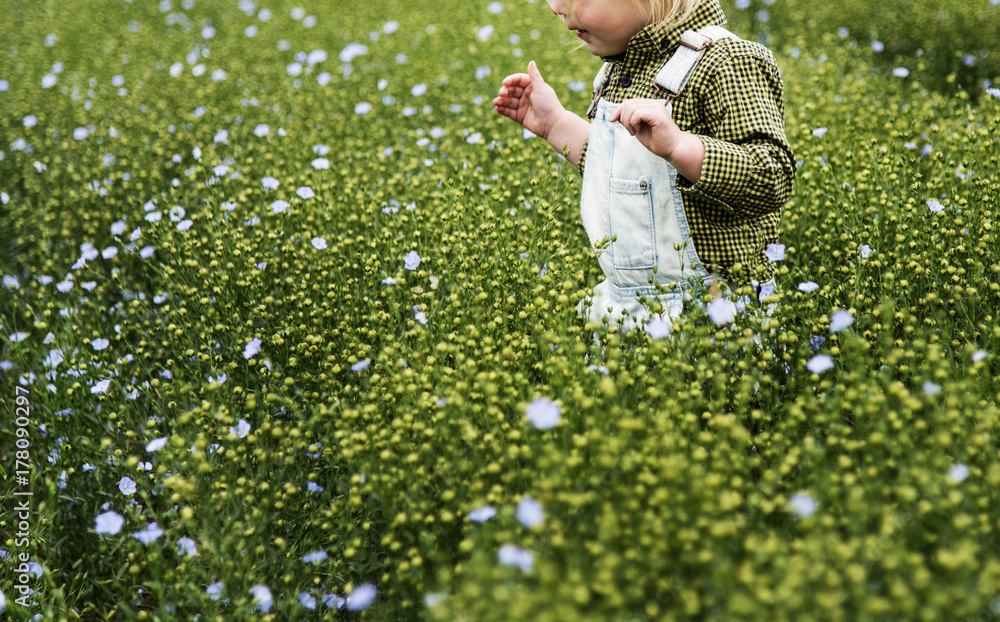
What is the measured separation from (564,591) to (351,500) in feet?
2.16

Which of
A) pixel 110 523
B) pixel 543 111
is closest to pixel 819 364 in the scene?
pixel 543 111

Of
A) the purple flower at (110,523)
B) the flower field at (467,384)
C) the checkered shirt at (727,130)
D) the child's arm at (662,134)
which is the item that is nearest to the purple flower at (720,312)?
the flower field at (467,384)

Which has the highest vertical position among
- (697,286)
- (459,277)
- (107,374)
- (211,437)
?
(697,286)

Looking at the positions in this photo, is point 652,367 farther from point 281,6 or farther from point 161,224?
point 281,6

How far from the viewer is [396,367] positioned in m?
2.00

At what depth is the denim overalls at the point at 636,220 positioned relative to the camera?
7.32 feet

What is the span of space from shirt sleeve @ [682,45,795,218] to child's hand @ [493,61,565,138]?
623mm

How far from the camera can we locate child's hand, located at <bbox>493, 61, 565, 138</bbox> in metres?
2.57

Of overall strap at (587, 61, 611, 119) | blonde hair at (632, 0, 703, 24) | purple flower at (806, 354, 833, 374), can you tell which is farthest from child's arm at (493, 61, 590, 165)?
purple flower at (806, 354, 833, 374)

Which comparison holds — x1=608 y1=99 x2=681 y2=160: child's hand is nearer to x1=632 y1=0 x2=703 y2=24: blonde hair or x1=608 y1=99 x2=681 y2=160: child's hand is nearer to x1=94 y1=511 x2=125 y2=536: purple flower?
x1=632 y1=0 x2=703 y2=24: blonde hair

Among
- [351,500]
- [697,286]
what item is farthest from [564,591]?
[697,286]

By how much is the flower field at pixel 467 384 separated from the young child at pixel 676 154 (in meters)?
0.16

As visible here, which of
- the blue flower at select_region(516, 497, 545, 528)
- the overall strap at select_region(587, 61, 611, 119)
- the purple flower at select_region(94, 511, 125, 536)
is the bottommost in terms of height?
the purple flower at select_region(94, 511, 125, 536)

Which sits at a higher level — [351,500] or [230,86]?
[351,500]
